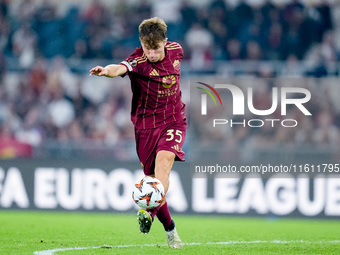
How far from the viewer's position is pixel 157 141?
6.48 m

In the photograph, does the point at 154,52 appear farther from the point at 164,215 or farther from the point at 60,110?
the point at 60,110

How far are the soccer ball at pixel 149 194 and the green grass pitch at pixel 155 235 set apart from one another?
552 millimetres

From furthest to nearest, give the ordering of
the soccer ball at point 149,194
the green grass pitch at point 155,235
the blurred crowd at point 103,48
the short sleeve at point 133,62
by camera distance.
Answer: the blurred crowd at point 103,48 < the green grass pitch at point 155,235 < the short sleeve at point 133,62 < the soccer ball at point 149,194

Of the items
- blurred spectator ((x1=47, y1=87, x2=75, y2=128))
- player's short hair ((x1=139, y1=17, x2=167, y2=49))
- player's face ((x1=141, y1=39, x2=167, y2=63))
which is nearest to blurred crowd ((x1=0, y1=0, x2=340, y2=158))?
blurred spectator ((x1=47, y1=87, x2=75, y2=128))

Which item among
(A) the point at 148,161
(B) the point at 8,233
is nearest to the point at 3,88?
→ (B) the point at 8,233

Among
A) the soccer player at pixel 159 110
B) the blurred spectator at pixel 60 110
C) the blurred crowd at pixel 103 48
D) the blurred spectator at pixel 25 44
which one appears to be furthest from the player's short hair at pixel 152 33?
the blurred spectator at pixel 25 44

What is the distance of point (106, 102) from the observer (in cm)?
1355

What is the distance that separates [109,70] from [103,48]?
8993 millimetres

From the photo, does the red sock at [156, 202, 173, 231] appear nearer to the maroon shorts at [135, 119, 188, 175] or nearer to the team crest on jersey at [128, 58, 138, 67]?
the maroon shorts at [135, 119, 188, 175]

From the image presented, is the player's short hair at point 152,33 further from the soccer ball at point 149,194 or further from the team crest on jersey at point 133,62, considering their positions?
the soccer ball at point 149,194

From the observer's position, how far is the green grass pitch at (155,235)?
6.52m

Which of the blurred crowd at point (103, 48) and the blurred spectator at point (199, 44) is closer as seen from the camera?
the blurred crowd at point (103, 48)

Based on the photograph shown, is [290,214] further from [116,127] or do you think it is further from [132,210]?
[116,127]

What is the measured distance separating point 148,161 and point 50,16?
31.3ft
